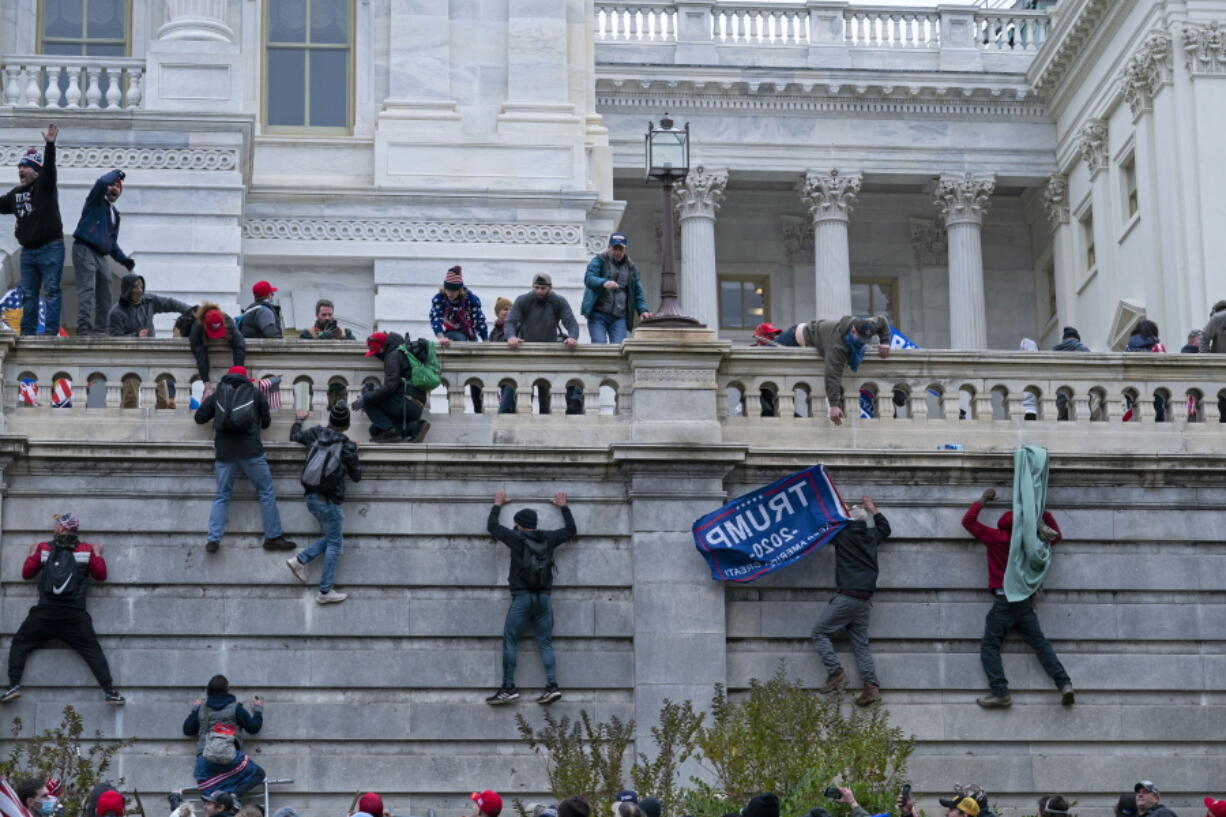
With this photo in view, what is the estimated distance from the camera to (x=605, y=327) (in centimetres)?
3044

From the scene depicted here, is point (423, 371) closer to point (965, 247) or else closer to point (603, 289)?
point (603, 289)

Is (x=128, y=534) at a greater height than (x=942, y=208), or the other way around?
(x=942, y=208)

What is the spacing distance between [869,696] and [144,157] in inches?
621

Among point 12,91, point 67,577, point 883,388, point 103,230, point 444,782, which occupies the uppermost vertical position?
point 12,91

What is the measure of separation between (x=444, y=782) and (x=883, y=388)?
655cm

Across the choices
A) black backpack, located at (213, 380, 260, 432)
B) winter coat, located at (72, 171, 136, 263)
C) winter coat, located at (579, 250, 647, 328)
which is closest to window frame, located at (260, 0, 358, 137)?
winter coat, located at (72, 171, 136, 263)

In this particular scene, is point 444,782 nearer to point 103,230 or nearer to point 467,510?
point 467,510

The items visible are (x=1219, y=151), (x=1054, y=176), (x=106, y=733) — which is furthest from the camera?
(x=1054, y=176)

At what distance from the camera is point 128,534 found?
26969 millimetres

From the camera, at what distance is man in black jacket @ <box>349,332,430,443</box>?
89.7 feet

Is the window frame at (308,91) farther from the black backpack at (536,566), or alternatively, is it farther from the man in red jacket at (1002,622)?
the man in red jacket at (1002,622)

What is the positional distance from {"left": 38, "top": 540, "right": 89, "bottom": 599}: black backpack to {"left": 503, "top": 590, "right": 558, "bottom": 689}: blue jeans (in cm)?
441

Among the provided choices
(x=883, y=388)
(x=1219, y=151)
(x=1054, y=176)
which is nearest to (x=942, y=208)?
(x=1054, y=176)

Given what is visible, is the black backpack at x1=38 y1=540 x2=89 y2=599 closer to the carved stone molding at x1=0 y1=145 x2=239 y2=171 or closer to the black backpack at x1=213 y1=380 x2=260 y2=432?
the black backpack at x1=213 y1=380 x2=260 y2=432
